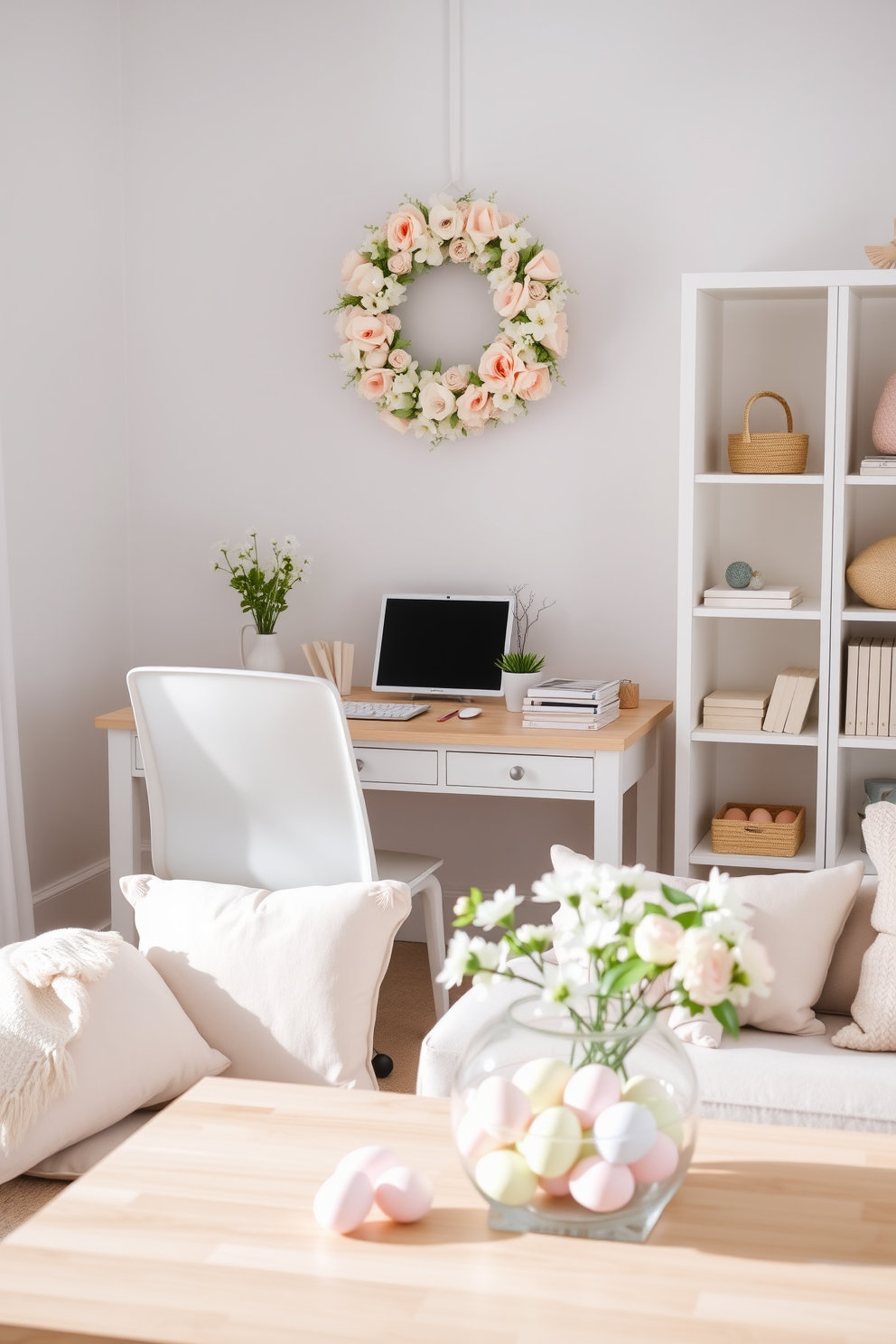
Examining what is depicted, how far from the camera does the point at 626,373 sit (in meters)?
3.56

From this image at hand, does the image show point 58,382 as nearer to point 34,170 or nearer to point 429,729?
point 34,170

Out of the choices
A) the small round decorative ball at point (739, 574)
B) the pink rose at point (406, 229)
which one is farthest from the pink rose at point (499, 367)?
the small round decorative ball at point (739, 574)

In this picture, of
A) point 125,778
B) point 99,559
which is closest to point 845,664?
point 125,778

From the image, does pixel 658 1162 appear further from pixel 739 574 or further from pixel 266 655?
pixel 266 655

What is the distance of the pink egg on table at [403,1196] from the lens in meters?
1.34

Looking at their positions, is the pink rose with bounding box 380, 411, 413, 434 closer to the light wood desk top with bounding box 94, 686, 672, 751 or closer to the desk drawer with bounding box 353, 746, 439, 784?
the light wood desk top with bounding box 94, 686, 672, 751

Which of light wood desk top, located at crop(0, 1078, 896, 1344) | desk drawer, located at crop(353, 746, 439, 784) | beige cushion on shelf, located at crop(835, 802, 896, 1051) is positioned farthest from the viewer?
desk drawer, located at crop(353, 746, 439, 784)

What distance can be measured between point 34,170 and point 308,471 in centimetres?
103

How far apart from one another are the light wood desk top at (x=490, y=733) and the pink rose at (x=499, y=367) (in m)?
0.85

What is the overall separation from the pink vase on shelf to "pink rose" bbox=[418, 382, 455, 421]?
1.07 m

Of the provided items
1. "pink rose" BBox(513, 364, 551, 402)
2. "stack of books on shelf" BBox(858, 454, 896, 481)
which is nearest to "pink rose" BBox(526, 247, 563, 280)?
"pink rose" BBox(513, 364, 551, 402)

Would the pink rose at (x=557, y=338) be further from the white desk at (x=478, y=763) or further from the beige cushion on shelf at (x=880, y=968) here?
→ the beige cushion on shelf at (x=880, y=968)

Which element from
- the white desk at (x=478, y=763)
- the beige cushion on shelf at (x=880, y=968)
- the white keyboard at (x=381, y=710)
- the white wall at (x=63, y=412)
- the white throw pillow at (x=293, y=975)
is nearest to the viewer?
the beige cushion on shelf at (x=880, y=968)

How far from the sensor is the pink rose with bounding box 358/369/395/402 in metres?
3.62
